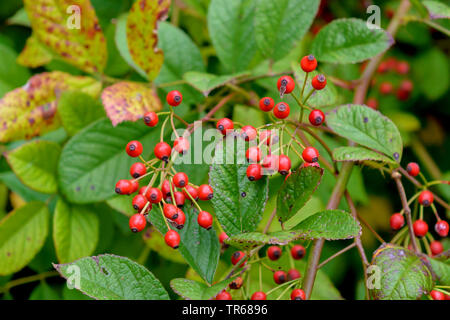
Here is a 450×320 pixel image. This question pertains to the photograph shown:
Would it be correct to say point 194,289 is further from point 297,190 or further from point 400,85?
point 400,85

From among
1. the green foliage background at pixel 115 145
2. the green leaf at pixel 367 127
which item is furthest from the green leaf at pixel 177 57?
the green leaf at pixel 367 127

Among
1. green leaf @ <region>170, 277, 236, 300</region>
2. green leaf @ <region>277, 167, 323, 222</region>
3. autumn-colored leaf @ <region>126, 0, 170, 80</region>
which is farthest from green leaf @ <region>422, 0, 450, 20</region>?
green leaf @ <region>170, 277, 236, 300</region>

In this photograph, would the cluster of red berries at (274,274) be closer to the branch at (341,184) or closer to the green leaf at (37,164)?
the branch at (341,184)

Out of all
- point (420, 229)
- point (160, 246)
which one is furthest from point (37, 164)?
point (420, 229)

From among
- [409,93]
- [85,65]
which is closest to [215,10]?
[85,65]

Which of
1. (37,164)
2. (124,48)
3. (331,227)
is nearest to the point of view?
(331,227)
